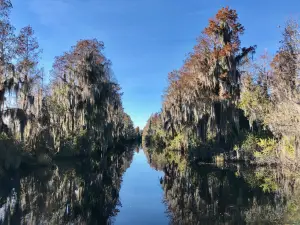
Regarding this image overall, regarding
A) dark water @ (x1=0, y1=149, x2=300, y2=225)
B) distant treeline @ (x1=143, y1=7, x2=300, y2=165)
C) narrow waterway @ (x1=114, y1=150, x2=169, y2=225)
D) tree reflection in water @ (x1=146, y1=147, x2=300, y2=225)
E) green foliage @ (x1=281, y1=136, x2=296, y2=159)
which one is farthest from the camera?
distant treeline @ (x1=143, y1=7, x2=300, y2=165)

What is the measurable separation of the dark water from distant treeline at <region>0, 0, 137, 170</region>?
3568 millimetres

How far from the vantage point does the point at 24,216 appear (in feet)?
26.7

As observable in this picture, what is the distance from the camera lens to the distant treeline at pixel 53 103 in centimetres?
1636

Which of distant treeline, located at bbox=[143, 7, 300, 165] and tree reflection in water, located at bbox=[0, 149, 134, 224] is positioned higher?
distant treeline, located at bbox=[143, 7, 300, 165]

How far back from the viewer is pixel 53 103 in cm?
2456

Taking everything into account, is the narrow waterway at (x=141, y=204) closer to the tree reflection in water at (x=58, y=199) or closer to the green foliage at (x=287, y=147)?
the tree reflection in water at (x=58, y=199)

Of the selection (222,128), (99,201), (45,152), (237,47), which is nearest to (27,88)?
(45,152)

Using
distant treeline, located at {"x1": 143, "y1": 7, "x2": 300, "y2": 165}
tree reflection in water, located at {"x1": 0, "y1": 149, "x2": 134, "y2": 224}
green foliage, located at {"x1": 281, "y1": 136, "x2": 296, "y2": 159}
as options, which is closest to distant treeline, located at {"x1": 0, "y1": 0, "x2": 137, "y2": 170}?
tree reflection in water, located at {"x1": 0, "y1": 149, "x2": 134, "y2": 224}

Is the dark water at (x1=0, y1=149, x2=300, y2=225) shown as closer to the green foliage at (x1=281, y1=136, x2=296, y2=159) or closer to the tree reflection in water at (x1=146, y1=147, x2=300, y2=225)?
the tree reflection in water at (x1=146, y1=147, x2=300, y2=225)

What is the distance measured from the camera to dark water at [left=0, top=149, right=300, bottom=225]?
8.02 metres

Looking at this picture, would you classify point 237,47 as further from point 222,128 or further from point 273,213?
point 273,213

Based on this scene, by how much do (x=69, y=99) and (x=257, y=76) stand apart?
14.4m

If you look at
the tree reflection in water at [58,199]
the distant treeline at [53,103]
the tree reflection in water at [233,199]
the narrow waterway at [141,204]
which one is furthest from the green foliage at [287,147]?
the distant treeline at [53,103]

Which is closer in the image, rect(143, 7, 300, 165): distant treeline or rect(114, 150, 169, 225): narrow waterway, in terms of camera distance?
rect(114, 150, 169, 225): narrow waterway
